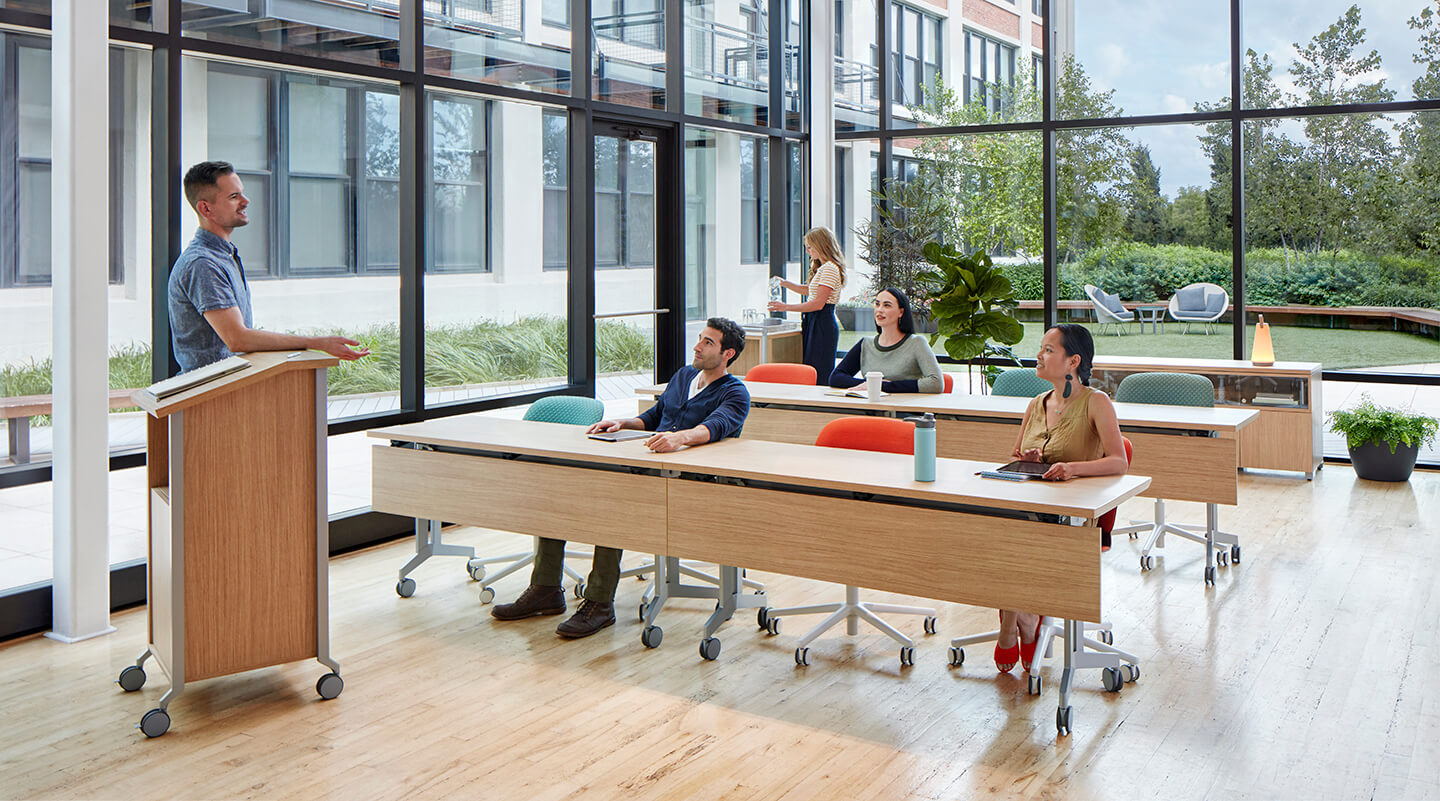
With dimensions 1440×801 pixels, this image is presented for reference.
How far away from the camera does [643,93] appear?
7.97 metres

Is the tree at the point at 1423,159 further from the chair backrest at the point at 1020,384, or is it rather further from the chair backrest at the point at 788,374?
the chair backrest at the point at 788,374

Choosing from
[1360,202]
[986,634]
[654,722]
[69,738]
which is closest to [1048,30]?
[1360,202]

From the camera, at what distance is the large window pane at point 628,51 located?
754 cm

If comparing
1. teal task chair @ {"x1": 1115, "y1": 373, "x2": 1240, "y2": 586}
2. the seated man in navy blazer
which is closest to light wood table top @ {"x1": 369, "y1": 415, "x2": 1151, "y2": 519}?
the seated man in navy blazer

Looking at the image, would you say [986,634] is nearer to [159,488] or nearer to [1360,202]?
[159,488]

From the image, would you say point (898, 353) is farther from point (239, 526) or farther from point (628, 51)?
point (239, 526)

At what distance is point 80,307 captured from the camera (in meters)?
4.68

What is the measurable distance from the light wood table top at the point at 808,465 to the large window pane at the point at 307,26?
6.55 ft

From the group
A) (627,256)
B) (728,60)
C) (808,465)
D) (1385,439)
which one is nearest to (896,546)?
(808,465)

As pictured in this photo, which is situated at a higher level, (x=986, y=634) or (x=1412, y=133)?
(x=1412, y=133)

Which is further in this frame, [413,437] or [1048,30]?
[1048,30]

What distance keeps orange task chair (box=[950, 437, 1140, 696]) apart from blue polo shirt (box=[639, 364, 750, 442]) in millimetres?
1234

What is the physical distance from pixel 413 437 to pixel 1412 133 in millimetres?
7195

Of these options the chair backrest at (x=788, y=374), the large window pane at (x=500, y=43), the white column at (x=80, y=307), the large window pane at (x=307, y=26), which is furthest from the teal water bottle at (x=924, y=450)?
Result: the large window pane at (x=500, y=43)
